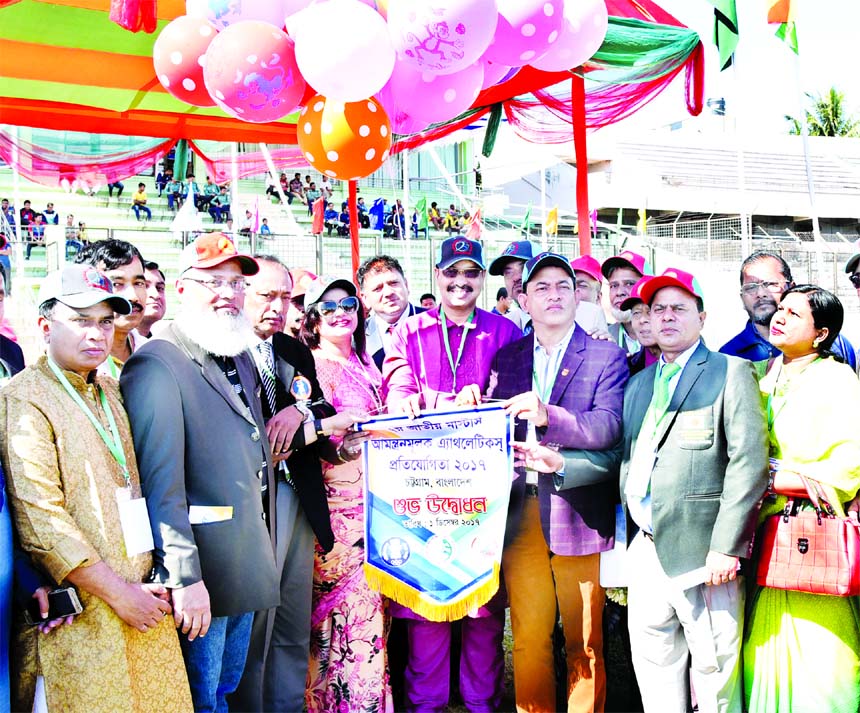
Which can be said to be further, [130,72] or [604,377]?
[130,72]

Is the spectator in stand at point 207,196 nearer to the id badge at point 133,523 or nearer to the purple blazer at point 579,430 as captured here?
the purple blazer at point 579,430

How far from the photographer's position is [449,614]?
3.68 metres

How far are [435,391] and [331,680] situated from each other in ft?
4.69

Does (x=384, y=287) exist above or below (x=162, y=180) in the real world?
below

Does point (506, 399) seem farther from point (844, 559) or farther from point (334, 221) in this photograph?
point (334, 221)

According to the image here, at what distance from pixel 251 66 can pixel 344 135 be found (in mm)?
651

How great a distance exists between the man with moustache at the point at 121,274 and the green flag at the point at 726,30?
5407 millimetres

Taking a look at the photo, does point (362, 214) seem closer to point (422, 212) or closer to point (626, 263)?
point (422, 212)

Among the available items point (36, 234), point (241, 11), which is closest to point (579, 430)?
point (241, 11)

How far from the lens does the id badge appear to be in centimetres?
272

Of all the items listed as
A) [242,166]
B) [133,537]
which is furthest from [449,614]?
[242,166]

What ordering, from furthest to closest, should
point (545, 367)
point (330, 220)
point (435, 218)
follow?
point (435, 218)
point (330, 220)
point (545, 367)

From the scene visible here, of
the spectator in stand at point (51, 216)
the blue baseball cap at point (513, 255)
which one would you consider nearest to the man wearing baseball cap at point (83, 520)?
the blue baseball cap at point (513, 255)

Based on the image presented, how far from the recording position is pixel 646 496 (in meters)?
3.54
